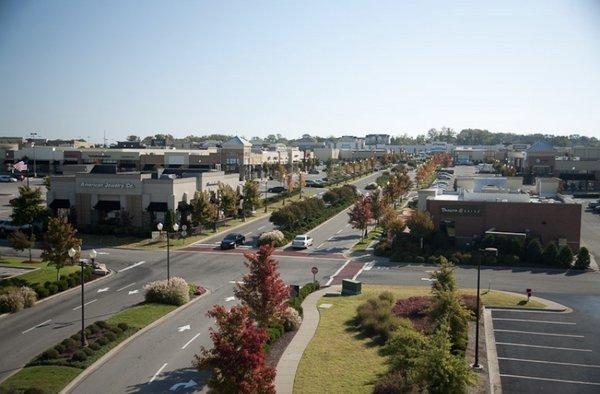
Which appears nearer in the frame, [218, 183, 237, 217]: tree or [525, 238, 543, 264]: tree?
[525, 238, 543, 264]: tree

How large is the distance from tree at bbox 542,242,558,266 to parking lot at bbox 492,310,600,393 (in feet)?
44.8

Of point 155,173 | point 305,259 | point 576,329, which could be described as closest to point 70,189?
point 155,173

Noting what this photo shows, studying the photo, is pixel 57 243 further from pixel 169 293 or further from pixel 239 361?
pixel 239 361

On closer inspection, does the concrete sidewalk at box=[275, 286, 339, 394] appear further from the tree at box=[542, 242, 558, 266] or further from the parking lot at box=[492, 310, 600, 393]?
the tree at box=[542, 242, 558, 266]

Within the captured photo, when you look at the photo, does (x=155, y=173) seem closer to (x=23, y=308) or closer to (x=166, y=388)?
(x=23, y=308)

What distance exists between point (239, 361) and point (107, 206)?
4548cm

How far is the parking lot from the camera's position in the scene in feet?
69.4

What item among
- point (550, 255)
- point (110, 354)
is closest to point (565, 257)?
point (550, 255)

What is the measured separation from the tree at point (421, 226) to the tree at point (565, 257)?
10285 mm

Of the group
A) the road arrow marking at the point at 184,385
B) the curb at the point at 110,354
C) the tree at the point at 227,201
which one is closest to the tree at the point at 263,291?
the road arrow marking at the point at 184,385

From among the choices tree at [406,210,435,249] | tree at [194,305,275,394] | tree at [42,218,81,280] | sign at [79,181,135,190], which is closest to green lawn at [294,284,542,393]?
tree at [194,305,275,394]

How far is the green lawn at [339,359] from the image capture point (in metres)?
20.3

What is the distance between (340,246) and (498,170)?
294 feet

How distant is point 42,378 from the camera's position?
20.8 metres
